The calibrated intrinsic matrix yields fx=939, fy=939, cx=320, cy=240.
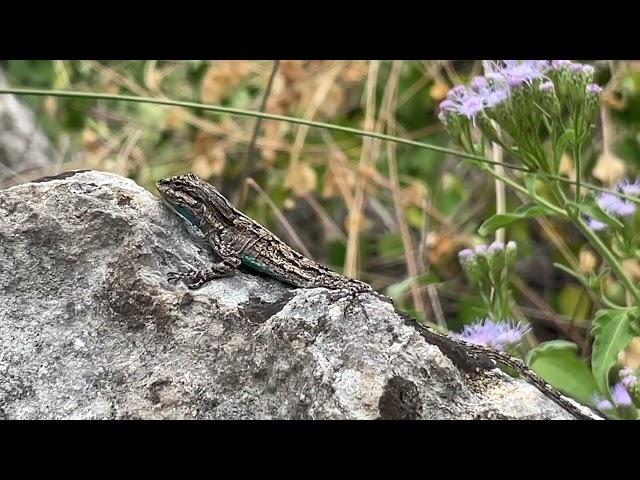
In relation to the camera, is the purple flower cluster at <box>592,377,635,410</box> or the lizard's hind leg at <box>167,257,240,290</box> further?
the purple flower cluster at <box>592,377,635,410</box>

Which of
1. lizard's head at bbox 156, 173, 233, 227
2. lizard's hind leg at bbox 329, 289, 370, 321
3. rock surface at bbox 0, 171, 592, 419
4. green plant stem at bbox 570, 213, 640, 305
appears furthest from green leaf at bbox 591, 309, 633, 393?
lizard's head at bbox 156, 173, 233, 227

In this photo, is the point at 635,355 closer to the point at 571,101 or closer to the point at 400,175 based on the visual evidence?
the point at 571,101

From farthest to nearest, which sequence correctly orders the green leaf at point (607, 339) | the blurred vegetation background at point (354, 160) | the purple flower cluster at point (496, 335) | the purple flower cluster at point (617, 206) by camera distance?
the blurred vegetation background at point (354, 160) < the purple flower cluster at point (617, 206) < the purple flower cluster at point (496, 335) < the green leaf at point (607, 339)

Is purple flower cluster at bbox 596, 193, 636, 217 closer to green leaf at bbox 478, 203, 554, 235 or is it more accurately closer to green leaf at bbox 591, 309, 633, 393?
green leaf at bbox 478, 203, 554, 235

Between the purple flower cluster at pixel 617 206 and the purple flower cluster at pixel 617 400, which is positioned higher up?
the purple flower cluster at pixel 617 206

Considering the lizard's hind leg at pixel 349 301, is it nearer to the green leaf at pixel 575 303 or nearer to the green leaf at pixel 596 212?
the green leaf at pixel 596 212

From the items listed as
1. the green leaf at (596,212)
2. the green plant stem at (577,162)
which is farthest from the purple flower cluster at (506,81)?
the green leaf at (596,212)

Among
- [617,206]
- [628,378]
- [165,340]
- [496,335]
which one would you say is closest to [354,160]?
[617,206]
